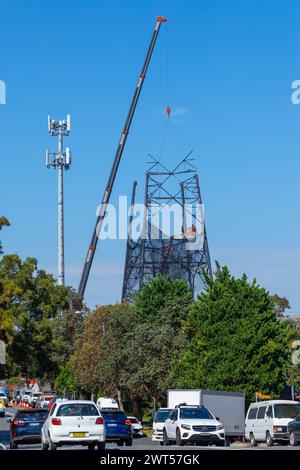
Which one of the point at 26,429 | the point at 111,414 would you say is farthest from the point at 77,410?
the point at 111,414

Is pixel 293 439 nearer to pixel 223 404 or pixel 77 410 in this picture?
pixel 223 404

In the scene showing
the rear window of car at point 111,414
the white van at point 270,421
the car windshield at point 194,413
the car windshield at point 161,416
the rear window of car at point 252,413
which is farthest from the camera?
the car windshield at point 161,416

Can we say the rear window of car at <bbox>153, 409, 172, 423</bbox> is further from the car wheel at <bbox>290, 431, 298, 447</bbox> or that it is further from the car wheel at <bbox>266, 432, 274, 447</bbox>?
the car wheel at <bbox>290, 431, 298, 447</bbox>

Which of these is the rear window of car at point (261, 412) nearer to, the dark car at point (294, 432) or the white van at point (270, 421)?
the white van at point (270, 421)

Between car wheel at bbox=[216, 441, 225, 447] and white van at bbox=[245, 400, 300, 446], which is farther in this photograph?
white van at bbox=[245, 400, 300, 446]

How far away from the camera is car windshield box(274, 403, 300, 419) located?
144 feet

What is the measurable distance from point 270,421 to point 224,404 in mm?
7216

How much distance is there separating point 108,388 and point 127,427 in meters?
36.3

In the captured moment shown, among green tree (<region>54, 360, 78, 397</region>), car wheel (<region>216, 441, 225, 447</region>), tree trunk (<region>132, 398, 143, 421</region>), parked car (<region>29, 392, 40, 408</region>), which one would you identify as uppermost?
green tree (<region>54, 360, 78, 397</region>)

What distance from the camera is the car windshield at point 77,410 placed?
31.4 meters

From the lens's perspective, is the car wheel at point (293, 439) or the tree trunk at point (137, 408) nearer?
the car wheel at point (293, 439)

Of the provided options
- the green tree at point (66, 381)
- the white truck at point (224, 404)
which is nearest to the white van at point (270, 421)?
the white truck at point (224, 404)

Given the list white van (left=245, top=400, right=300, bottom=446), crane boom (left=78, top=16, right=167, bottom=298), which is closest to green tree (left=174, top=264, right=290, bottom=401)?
white van (left=245, top=400, right=300, bottom=446)

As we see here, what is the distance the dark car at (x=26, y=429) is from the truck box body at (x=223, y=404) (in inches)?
454
